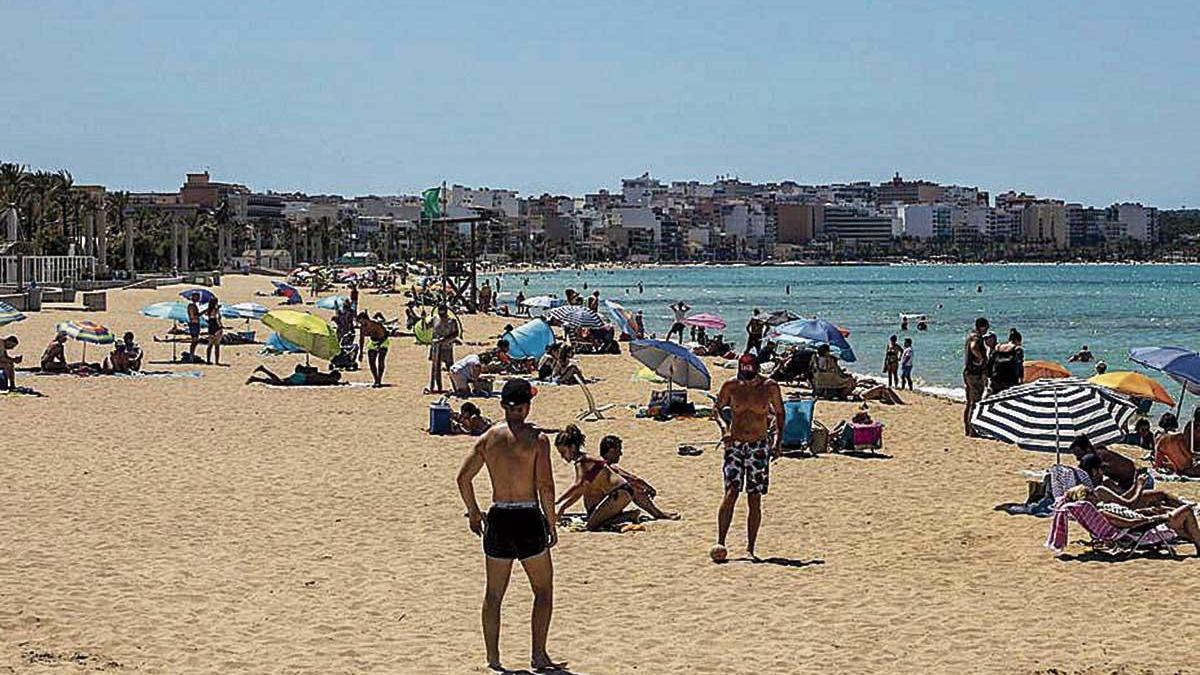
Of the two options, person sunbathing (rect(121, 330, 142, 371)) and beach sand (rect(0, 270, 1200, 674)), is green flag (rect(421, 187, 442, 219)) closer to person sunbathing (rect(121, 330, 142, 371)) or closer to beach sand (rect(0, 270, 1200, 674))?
person sunbathing (rect(121, 330, 142, 371))

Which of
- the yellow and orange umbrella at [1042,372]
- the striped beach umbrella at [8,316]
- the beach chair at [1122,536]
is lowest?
the beach chair at [1122,536]

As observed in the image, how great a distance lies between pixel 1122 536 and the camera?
360 inches

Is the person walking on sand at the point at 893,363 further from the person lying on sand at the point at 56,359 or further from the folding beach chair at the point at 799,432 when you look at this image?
the person lying on sand at the point at 56,359

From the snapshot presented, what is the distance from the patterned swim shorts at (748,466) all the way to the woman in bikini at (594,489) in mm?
1464

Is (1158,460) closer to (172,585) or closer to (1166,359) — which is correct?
(1166,359)

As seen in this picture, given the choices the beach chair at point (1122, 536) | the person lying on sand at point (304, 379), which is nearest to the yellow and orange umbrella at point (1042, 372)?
the beach chair at point (1122, 536)

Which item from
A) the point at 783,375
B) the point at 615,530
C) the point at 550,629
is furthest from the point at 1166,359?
the point at 783,375

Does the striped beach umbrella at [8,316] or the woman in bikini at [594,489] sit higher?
the striped beach umbrella at [8,316]

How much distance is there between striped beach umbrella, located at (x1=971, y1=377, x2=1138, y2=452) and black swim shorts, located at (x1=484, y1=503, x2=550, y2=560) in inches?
209

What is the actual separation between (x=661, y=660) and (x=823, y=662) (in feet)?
2.43

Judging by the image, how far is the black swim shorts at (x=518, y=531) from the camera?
603cm

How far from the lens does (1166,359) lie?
13.1 meters

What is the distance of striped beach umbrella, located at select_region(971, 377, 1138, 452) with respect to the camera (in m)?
10.4

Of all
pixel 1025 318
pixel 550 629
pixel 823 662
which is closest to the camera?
pixel 823 662
